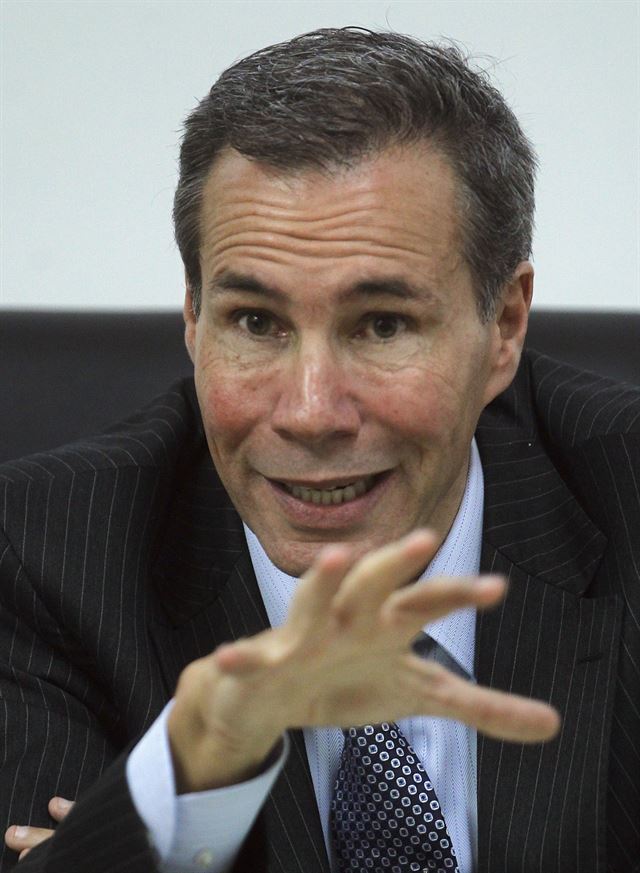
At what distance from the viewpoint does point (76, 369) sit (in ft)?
5.55

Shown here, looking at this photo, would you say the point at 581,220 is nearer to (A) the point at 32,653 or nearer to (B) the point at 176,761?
(A) the point at 32,653

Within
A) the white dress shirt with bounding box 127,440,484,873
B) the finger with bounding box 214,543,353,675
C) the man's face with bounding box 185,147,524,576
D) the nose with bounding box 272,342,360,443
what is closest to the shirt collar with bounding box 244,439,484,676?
the white dress shirt with bounding box 127,440,484,873

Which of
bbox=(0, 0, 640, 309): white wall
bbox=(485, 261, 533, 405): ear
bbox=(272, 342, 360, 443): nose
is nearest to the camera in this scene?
bbox=(272, 342, 360, 443): nose

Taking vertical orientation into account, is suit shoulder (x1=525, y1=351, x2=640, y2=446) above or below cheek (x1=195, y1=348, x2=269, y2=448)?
below

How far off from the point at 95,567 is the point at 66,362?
329 millimetres

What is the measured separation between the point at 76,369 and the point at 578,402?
561mm

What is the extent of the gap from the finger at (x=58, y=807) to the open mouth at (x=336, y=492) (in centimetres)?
34

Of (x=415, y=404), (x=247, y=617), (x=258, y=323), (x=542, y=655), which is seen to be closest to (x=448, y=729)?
(x=542, y=655)

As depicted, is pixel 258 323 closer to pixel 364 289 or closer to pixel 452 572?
pixel 364 289

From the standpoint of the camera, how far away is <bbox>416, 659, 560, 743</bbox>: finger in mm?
926

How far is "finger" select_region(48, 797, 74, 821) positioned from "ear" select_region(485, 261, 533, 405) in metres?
0.55

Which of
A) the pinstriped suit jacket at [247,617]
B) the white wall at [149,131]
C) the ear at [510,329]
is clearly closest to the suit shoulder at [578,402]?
the pinstriped suit jacket at [247,617]

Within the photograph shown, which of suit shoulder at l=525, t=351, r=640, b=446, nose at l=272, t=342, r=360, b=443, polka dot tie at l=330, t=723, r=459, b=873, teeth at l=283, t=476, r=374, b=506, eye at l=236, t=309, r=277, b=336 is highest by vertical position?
eye at l=236, t=309, r=277, b=336

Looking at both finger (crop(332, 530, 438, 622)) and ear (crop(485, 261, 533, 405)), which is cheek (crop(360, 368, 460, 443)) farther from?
finger (crop(332, 530, 438, 622))
